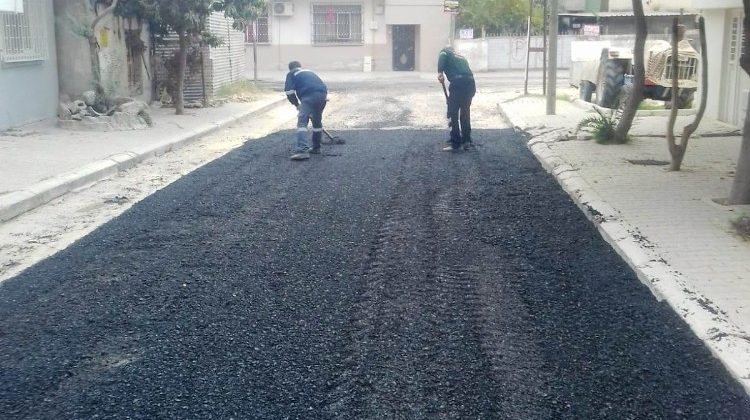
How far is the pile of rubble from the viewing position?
16.4 m

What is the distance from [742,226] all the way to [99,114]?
12.4 m

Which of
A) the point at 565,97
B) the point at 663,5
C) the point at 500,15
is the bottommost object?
the point at 565,97

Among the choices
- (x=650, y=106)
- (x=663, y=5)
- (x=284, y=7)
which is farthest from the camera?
(x=284, y=7)

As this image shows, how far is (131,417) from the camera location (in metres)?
4.38

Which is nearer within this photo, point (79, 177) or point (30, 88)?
point (79, 177)

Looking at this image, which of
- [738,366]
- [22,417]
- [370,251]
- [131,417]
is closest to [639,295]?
[738,366]

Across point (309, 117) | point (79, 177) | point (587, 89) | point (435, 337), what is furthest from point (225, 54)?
point (435, 337)

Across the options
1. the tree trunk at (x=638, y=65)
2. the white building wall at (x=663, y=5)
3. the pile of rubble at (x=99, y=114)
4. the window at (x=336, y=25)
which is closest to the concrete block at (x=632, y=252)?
the tree trunk at (x=638, y=65)

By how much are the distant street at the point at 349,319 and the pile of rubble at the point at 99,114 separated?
7043 mm

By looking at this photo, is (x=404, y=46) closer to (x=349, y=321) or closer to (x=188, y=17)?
(x=188, y=17)

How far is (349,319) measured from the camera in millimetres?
5793

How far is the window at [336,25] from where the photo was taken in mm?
44719

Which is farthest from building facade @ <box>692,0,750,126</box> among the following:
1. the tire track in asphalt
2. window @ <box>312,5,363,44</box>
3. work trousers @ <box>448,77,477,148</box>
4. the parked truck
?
window @ <box>312,5,363,44</box>

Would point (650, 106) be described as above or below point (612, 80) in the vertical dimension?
below
